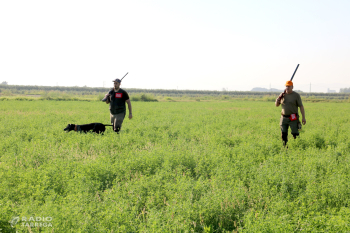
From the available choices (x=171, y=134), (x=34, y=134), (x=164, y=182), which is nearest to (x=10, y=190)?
(x=164, y=182)

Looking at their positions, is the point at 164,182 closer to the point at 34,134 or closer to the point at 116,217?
the point at 116,217

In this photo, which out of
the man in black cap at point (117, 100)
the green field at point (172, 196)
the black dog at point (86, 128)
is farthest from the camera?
the black dog at point (86, 128)

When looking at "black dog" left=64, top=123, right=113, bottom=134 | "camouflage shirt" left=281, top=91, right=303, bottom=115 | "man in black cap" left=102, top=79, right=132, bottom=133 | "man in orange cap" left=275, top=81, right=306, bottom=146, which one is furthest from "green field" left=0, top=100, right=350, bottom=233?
"black dog" left=64, top=123, right=113, bottom=134

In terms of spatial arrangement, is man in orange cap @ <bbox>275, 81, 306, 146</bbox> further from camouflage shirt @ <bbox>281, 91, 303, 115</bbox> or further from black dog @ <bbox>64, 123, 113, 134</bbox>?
black dog @ <bbox>64, 123, 113, 134</bbox>

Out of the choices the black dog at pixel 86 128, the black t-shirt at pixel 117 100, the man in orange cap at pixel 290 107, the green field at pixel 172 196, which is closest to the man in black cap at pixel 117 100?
the black t-shirt at pixel 117 100

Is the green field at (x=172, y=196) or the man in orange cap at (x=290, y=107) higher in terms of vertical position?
the man in orange cap at (x=290, y=107)

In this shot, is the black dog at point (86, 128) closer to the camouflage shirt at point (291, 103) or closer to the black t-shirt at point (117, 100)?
the black t-shirt at point (117, 100)

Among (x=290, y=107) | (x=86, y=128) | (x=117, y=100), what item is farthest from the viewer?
(x=86, y=128)

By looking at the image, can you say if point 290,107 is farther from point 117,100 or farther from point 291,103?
point 117,100

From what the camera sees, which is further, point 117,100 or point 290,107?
point 117,100

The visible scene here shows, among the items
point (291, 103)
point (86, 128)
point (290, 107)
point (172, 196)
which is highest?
point (291, 103)

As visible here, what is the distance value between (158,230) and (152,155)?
317cm

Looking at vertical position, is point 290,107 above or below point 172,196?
above

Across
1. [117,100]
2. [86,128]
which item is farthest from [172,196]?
[86,128]
